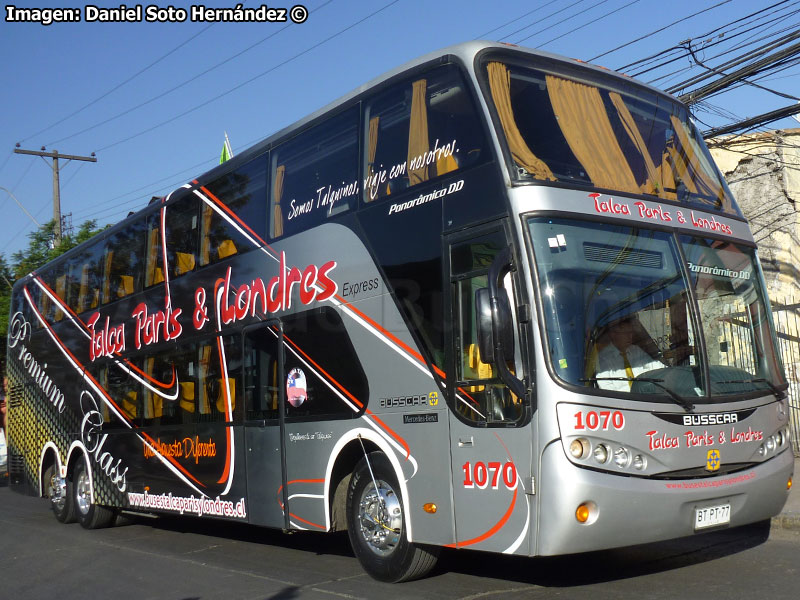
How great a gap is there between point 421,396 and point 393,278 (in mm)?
1073

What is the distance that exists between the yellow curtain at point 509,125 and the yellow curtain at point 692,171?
1.57 meters

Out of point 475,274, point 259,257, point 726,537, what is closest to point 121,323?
point 259,257

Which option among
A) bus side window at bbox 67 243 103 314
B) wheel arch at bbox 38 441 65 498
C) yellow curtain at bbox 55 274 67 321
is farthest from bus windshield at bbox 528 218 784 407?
wheel arch at bbox 38 441 65 498

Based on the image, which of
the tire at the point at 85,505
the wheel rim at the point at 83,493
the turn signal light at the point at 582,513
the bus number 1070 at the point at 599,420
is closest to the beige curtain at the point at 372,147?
the bus number 1070 at the point at 599,420

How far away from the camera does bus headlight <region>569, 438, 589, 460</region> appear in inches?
237

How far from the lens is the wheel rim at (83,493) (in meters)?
13.8

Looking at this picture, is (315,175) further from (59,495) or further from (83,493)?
(59,495)

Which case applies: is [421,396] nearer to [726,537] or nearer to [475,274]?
[475,274]

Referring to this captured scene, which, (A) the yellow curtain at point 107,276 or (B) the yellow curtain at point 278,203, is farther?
(A) the yellow curtain at point 107,276

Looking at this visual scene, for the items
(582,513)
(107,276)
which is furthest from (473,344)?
(107,276)

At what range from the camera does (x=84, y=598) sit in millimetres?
8000

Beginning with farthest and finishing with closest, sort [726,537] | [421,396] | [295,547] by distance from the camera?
[295,547] → [726,537] → [421,396]

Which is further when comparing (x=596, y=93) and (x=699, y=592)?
(x=596, y=93)

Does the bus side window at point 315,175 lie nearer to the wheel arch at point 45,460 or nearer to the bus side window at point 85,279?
the bus side window at point 85,279
